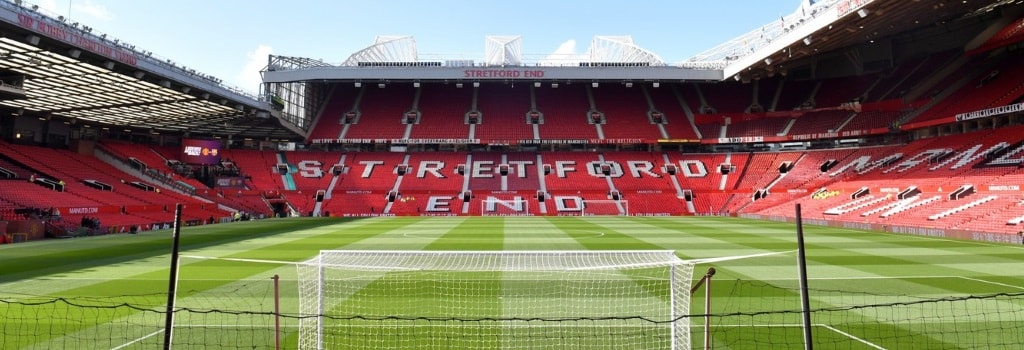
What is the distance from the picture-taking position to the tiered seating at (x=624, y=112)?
176ft

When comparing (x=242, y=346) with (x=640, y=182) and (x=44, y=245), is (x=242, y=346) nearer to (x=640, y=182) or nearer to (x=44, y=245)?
(x=44, y=245)

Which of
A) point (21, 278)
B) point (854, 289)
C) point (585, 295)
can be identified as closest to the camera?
point (585, 295)

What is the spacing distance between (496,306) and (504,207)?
35566 millimetres

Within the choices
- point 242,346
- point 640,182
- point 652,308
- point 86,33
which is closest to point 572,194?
point 640,182

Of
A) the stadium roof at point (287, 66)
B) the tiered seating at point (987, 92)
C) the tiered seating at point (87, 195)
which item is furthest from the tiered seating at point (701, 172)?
the tiered seating at point (87, 195)

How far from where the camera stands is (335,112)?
56.4 m

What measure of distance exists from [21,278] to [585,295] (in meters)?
13.5

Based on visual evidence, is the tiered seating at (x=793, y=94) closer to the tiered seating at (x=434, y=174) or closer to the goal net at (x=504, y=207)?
the goal net at (x=504, y=207)

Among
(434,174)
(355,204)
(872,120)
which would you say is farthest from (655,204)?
(355,204)

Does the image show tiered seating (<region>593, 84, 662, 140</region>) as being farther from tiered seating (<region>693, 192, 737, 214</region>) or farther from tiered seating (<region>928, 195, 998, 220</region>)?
tiered seating (<region>928, 195, 998, 220</region>)

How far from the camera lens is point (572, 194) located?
4681 centimetres

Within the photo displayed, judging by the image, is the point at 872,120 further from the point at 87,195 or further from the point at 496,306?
the point at 87,195

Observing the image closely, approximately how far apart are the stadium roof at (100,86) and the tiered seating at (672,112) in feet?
120

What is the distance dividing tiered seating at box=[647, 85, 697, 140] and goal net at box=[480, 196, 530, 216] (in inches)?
690
